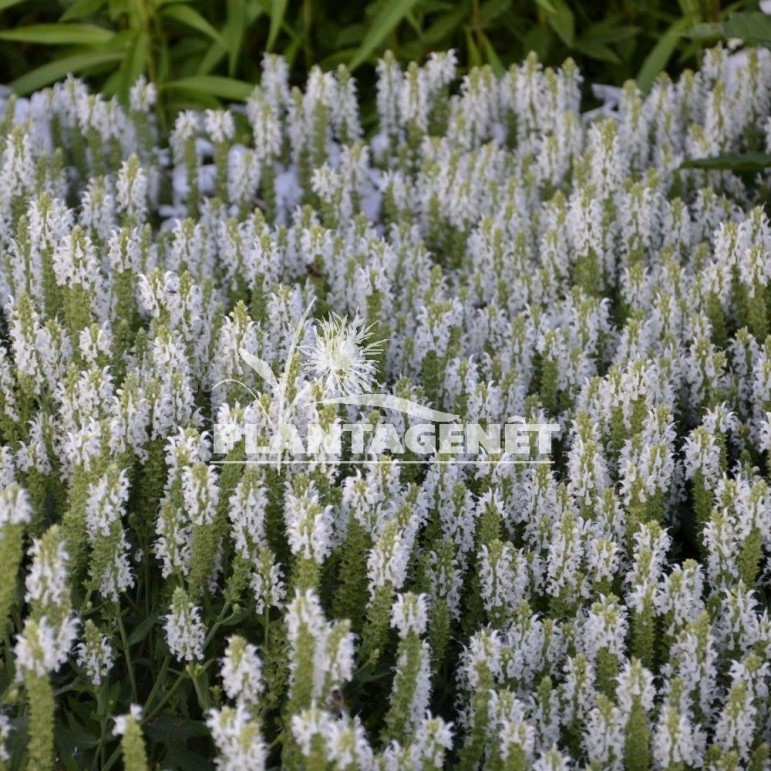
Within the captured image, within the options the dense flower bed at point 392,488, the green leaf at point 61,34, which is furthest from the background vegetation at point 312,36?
the dense flower bed at point 392,488

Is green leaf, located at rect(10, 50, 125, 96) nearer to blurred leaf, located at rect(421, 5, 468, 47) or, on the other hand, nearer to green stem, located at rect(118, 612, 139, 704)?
blurred leaf, located at rect(421, 5, 468, 47)

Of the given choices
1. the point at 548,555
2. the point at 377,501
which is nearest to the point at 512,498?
the point at 548,555

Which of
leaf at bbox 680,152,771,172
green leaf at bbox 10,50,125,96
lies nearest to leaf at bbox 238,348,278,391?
leaf at bbox 680,152,771,172

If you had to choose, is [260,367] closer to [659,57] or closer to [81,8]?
[81,8]

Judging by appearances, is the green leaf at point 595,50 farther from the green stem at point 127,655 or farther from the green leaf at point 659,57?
the green stem at point 127,655

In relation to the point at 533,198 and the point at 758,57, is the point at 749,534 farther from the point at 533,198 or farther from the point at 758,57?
the point at 758,57

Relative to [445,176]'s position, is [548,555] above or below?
below
